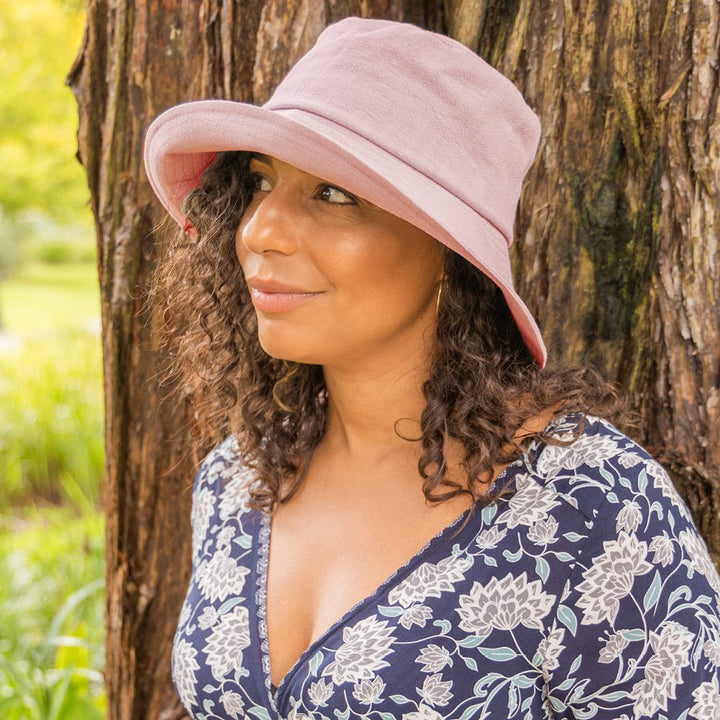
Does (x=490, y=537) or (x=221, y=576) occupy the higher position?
(x=490, y=537)

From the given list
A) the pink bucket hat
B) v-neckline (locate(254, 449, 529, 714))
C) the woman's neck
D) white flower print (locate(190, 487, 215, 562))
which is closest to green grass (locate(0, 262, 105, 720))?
white flower print (locate(190, 487, 215, 562))

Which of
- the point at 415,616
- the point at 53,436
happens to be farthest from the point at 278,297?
the point at 53,436

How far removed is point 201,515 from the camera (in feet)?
6.77

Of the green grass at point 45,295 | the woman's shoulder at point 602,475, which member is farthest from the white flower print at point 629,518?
the green grass at point 45,295

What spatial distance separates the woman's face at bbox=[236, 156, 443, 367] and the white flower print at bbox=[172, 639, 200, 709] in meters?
0.63

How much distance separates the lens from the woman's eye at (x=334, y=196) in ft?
5.30

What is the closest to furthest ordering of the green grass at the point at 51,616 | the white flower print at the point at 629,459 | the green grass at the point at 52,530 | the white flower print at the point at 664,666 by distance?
the white flower print at the point at 664,666 → the white flower print at the point at 629,459 → the green grass at the point at 51,616 → the green grass at the point at 52,530

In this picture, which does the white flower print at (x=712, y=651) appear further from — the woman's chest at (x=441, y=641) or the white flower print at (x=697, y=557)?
the woman's chest at (x=441, y=641)

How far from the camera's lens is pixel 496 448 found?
1647mm

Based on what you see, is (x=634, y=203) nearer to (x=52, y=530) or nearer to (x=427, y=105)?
(x=427, y=105)

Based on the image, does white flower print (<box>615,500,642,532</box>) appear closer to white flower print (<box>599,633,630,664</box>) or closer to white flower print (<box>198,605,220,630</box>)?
white flower print (<box>599,633,630,664</box>)

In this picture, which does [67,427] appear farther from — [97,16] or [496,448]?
[496,448]

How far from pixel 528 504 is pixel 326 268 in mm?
547

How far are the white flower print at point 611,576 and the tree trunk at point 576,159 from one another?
1.84 ft
